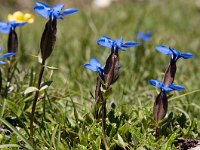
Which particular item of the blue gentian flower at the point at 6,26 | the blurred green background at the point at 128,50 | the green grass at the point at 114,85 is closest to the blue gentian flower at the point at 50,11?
the blurred green background at the point at 128,50

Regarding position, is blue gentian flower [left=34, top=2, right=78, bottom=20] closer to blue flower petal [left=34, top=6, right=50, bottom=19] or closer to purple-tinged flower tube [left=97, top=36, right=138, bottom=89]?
blue flower petal [left=34, top=6, right=50, bottom=19]

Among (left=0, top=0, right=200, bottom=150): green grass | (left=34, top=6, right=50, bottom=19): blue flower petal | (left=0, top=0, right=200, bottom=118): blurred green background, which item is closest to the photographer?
(left=34, top=6, right=50, bottom=19): blue flower petal

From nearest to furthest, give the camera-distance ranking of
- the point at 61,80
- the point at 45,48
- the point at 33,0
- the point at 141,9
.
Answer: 1. the point at 45,48
2. the point at 61,80
3. the point at 141,9
4. the point at 33,0

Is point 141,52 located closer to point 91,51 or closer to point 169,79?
point 91,51

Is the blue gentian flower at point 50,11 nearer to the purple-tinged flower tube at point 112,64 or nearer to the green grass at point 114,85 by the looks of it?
the purple-tinged flower tube at point 112,64

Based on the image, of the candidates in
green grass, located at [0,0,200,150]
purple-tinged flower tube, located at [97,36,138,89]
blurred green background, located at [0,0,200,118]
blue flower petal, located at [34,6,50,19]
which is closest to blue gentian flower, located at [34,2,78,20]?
blue flower petal, located at [34,6,50,19]

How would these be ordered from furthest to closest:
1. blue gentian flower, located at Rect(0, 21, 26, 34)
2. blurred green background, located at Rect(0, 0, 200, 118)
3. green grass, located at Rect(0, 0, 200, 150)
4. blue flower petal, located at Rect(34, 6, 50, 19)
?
blurred green background, located at Rect(0, 0, 200, 118), blue gentian flower, located at Rect(0, 21, 26, 34), green grass, located at Rect(0, 0, 200, 150), blue flower petal, located at Rect(34, 6, 50, 19)

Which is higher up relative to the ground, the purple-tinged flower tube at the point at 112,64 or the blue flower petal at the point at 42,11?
the blue flower petal at the point at 42,11

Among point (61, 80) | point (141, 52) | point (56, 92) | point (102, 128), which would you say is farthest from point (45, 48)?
point (141, 52)
